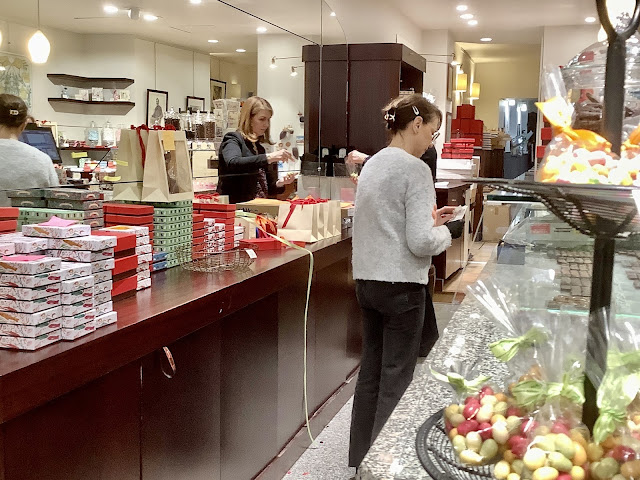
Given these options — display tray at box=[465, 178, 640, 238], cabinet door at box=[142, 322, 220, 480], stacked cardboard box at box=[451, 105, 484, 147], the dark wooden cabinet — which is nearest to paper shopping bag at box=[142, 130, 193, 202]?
cabinet door at box=[142, 322, 220, 480]

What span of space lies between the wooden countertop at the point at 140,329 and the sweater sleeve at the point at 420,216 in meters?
0.60

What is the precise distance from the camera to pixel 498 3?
29.1 feet

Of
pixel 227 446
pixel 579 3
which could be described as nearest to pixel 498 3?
pixel 579 3

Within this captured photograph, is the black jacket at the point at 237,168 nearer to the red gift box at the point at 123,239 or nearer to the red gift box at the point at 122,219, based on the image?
the red gift box at the point at 122,219

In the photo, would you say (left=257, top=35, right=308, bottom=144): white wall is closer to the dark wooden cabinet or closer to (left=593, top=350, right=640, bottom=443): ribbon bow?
the dark wooden cabinet

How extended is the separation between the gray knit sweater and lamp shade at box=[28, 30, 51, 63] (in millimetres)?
1227

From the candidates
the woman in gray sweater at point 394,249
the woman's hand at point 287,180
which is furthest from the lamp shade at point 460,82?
the woman in gray sweater at point 394,249

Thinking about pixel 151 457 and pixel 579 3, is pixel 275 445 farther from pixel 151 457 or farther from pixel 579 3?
pixel 579 3

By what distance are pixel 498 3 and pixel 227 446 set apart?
25.2ft

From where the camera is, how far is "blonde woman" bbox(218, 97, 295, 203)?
3.97 metres

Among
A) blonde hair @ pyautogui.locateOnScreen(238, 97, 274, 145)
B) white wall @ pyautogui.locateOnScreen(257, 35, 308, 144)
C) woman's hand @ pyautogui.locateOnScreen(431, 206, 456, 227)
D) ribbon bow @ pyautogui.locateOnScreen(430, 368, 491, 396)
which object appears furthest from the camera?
white wall @ pyautogui.locateOnScreen(257, 35, 308, 144)

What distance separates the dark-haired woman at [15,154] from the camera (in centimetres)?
235

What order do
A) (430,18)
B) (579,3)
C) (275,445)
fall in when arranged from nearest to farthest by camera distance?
(275,445) < (579,3) < (430,18)

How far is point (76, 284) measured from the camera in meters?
1.84
